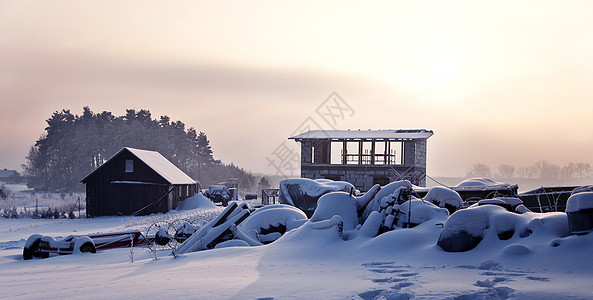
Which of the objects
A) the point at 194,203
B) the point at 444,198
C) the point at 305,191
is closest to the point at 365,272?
the point at 444,198

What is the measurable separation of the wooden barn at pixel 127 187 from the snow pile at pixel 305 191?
1176 cm

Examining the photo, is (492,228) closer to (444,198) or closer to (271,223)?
(444,198)

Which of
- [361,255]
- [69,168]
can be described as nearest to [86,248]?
[361,255]

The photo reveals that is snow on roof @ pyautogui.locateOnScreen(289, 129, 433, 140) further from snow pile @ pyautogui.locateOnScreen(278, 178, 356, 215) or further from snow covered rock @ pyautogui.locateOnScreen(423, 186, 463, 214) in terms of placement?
snow covered rock @ pyautogui.locateOnScreen(423, 186, 463, 214)

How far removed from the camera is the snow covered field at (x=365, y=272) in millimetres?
4832

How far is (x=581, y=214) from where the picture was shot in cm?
644

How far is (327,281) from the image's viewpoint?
216 inches

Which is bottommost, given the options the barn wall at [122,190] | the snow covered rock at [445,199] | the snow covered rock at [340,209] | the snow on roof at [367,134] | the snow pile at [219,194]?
the snow pile at [219,194]

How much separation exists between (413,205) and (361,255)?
8.92 ft

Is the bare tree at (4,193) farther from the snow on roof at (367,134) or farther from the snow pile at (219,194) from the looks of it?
the snow on roof at (367,134)

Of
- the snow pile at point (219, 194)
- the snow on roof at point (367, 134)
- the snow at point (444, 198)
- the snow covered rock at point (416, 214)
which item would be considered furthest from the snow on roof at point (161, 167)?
the snow covered rock at point (416, 214)

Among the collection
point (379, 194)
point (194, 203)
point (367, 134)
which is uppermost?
point (367, 134)

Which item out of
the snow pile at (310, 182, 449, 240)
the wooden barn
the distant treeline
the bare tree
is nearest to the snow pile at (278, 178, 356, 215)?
the snow pile at (310, 182, 449, 240)

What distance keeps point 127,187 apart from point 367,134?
683 inches
